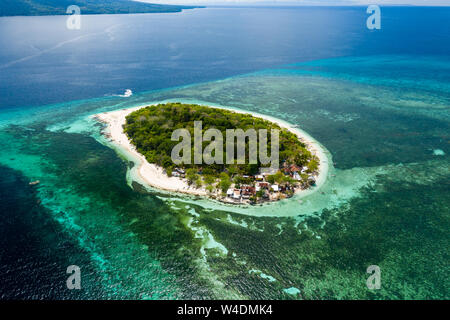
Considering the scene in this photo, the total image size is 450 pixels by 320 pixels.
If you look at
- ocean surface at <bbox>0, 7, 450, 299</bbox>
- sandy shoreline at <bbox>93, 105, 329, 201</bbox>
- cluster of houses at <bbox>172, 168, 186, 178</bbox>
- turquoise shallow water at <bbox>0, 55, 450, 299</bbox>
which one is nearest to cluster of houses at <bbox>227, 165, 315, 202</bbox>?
sandy shoreline at <bbox>93, 105, 329, 201</bbox>

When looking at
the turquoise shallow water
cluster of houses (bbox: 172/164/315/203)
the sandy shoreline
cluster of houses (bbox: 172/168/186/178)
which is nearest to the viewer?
the turquoise shallow water

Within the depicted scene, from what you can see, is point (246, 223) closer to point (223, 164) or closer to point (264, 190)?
point (264, 190)

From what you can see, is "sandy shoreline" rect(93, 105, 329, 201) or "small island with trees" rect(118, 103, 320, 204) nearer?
"small island with trees" rect(118, 103, 320, 204)

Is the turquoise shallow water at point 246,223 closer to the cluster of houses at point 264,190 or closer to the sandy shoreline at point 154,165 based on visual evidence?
the sandy shoreline at point 154,165

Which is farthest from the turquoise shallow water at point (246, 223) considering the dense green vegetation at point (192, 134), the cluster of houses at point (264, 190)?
the dense green vegetation at point (192, 134)

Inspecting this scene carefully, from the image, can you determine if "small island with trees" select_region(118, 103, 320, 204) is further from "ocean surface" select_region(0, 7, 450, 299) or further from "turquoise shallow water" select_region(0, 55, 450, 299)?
"turquoise shallow water" select_region(0, 55, 450, 299)
